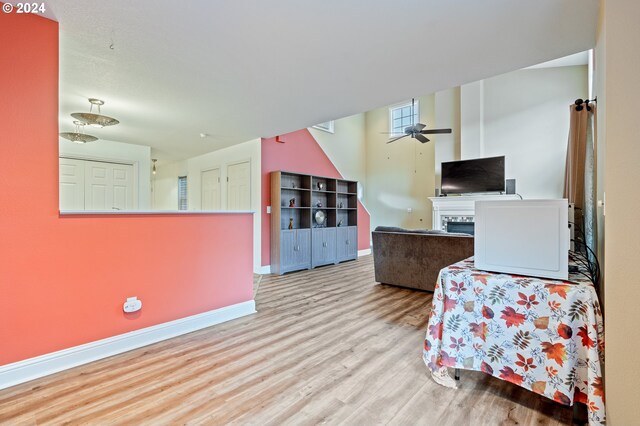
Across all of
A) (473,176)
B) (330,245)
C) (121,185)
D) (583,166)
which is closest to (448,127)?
(473,176)

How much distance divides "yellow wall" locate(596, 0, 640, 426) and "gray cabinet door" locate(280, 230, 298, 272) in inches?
171

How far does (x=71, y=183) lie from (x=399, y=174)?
6994mm

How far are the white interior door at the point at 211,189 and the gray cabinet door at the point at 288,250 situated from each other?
1.97 m

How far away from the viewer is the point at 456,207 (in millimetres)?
6121

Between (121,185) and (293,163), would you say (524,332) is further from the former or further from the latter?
(121,185)

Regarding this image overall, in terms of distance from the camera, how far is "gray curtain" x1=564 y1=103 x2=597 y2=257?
233 centimetres

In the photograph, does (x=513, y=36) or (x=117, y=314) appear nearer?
(x=513, y=36)

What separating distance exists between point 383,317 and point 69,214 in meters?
2.84

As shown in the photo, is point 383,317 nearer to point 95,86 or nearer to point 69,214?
point 69,214

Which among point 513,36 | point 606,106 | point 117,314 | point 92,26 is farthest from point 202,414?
point 513,36

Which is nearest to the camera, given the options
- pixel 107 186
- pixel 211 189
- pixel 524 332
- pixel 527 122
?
pixel 524 332

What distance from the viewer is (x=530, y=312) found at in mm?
1556

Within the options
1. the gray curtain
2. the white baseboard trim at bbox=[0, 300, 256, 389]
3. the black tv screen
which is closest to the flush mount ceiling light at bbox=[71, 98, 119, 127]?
the white baseboard trim at bbox=[0, 300, 256, 389]

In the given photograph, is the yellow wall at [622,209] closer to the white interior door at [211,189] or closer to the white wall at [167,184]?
the white interior door at [211,189]
